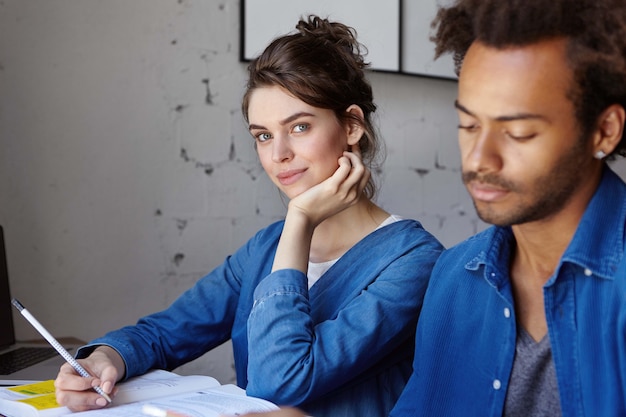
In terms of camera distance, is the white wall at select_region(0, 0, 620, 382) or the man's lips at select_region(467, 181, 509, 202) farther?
the white wall at select_region(0, 0, 620, 382)

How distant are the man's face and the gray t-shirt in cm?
18

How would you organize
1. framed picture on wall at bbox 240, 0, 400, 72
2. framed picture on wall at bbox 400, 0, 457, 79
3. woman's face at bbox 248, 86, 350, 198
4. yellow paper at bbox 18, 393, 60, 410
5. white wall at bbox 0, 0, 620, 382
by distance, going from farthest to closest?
framed picture on wall at bbox 400, 0, 457, 79, framed picture on wall at bbox 240, 0, 400, 72, white wall at bbox 0, 0, 620, 382, woman's face at bbox 248, 86, 350, 198, yellow paper at bbox 18, 393, 60, 410

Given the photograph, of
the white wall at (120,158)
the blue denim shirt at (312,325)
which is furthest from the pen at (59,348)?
the white wall at (120,158)

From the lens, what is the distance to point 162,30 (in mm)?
1996

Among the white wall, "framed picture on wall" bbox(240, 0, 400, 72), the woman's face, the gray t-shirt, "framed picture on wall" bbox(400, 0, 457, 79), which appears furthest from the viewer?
"framed picture on wall" bbox(400, 0, 457, 79)

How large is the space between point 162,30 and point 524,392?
1.43 meters

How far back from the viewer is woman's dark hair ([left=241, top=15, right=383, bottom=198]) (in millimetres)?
1312

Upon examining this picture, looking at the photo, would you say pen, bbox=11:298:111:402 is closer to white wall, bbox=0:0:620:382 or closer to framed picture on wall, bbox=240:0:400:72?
white wall, bbox=0:0:620:382

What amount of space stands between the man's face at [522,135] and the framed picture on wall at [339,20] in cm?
128

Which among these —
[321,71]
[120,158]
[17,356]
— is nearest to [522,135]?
[321,71]

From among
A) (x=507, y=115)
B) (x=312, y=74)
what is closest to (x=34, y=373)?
(x=312, y=74)

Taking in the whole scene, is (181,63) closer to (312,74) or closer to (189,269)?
(189,269)

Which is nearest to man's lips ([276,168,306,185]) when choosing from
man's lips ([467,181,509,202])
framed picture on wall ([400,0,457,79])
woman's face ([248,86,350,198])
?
woman's face ([248,86,350,198])

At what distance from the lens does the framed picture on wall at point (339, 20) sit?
6.92ft
